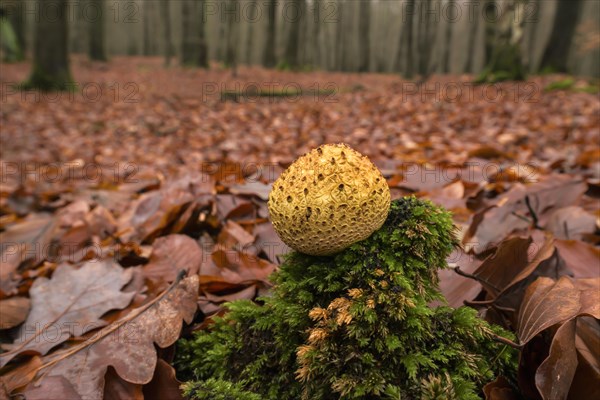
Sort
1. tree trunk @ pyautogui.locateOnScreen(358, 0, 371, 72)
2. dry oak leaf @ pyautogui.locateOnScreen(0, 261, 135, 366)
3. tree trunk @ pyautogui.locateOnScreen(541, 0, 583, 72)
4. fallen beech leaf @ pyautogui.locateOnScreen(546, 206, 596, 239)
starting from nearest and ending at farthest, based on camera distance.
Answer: dry oak leaf @ pyautogui.locateOnScreen(0, 261, 135, 366) → fallen beech leaf @ pyautogui.locateOnScreen(546, 206, 596, 239) → tree trunk @ pyautogui.locateOnScreen(541, 0, 583, 72) → tree trunk @ pyautogui.locateOnScreen(358, 0, 371, 72)

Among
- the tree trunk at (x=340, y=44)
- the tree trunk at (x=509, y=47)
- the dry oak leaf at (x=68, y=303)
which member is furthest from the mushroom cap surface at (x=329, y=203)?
the tree trunk at (x=340, y=44)

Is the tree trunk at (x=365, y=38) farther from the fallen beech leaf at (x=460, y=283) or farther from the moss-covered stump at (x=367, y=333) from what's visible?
the moss-covered stump at (x=367, y=333)

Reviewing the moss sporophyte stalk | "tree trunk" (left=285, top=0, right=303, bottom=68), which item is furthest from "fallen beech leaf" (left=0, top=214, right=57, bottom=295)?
"tree trunk" (left=285, top=0, right=303, bottom=68)

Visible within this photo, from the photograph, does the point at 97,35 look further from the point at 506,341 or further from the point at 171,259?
the point at 506,341

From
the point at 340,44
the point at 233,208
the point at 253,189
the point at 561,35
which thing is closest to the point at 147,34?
the point at 340,44

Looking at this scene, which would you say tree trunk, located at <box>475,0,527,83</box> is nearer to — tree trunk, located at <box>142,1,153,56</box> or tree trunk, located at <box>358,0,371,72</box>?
tree trunk, located at <box>358,0,371,72</box>
